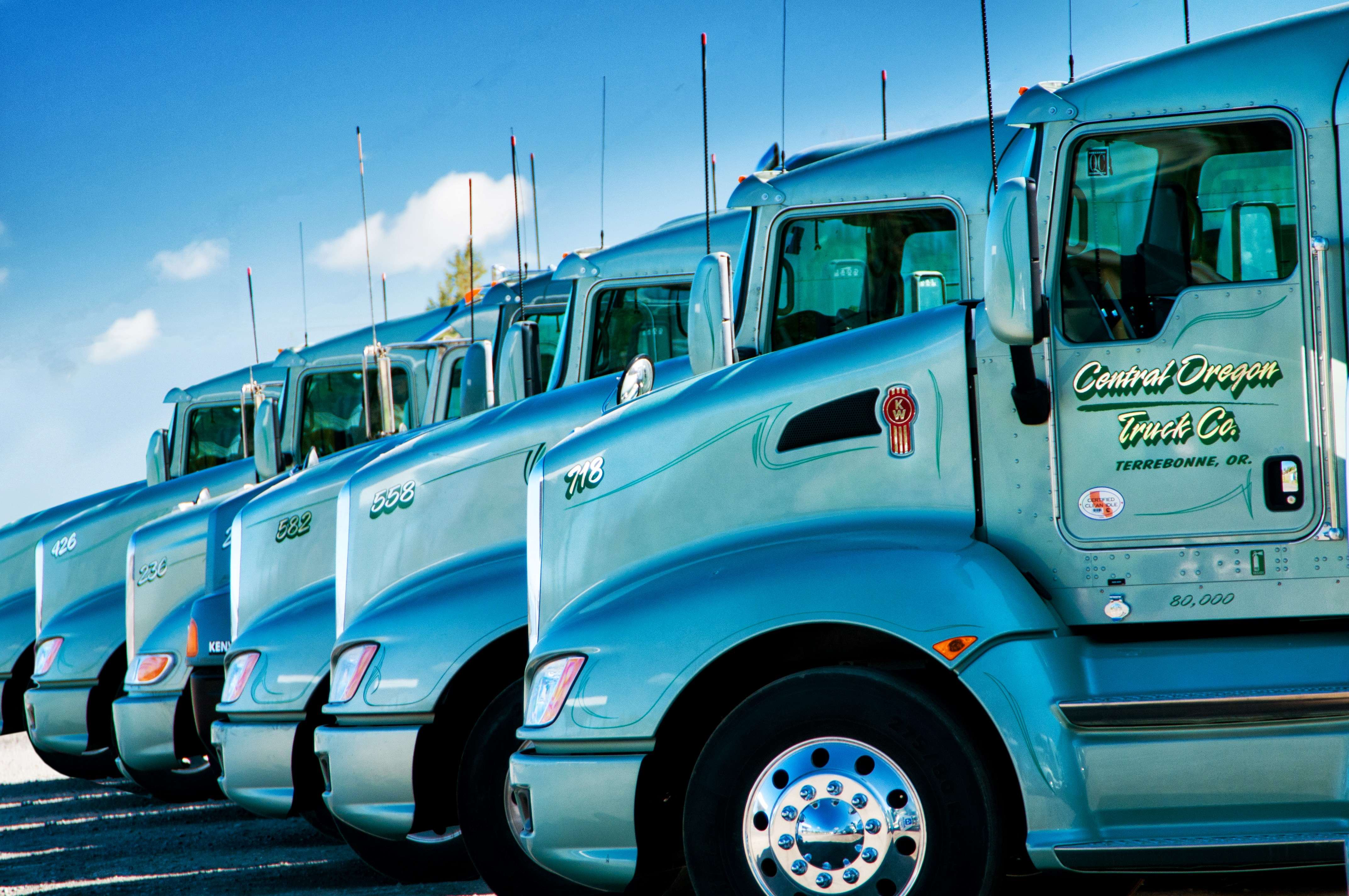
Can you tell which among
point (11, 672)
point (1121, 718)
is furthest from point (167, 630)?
point (1121, 718)

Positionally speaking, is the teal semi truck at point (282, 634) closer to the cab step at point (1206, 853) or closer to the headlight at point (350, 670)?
the headlight at point (350, 670)

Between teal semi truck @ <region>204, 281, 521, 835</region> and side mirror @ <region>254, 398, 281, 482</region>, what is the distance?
1.46m

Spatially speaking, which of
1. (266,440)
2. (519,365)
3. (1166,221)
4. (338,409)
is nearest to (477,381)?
(519,365)

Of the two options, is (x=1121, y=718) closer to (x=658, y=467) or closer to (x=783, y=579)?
(x=783, y=579)

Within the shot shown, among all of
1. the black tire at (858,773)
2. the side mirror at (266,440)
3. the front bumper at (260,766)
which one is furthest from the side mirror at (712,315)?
the side mirror at (266,440)

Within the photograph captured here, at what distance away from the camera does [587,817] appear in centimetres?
470

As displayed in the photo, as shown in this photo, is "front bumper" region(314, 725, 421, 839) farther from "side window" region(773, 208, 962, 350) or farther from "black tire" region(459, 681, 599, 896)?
"side window" region(773, 208, 962, 350)

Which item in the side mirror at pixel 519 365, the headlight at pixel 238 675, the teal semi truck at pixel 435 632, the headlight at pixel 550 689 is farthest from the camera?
the side mirror at pixel 519 365

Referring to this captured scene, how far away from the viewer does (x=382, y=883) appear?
23.6 ft

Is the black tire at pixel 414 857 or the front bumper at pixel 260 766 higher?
the front bumper at pixel 260 766

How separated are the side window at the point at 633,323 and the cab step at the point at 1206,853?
4.44 metres

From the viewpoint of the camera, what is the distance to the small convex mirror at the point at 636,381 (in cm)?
635

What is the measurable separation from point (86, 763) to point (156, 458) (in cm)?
326

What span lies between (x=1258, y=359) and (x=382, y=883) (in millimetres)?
4943
